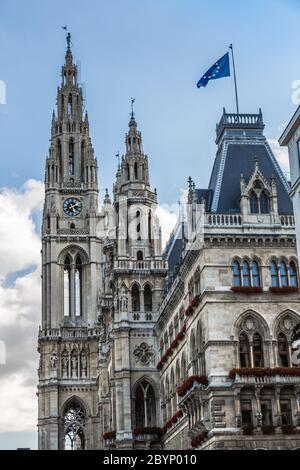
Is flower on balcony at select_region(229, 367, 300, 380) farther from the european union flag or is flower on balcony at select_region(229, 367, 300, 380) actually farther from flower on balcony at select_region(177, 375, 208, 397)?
the european union flag

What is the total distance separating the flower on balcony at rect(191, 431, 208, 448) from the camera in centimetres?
6599

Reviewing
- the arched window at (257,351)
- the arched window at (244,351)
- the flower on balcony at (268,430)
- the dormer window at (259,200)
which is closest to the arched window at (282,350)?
the arched window at (257,351)

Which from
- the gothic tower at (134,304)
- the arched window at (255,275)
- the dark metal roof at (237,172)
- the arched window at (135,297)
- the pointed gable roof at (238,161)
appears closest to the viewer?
the arched window at (255,275)

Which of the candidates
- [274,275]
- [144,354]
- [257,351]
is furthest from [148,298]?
[257,351]

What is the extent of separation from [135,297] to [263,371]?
2775 cm

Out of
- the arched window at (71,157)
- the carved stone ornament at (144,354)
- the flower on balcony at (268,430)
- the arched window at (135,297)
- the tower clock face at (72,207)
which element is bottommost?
the flower on balcony at (268,430)

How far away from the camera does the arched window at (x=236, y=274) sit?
67.4m

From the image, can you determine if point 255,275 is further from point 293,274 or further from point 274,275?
point 293,274

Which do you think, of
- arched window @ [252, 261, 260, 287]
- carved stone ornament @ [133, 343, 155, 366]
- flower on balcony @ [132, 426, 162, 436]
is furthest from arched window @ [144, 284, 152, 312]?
arched window @ [252, 261, 260, 287]

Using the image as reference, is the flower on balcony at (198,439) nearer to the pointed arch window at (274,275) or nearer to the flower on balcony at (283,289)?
the flower on balcony at (283,289)

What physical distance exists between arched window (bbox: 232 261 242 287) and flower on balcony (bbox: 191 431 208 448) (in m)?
9.92

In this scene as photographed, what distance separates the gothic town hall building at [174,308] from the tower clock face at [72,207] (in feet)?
0.42
